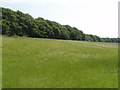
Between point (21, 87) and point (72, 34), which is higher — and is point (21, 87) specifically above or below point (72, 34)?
below

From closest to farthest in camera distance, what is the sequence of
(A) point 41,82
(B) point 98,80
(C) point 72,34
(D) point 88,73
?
(A) point 41,82 → (B) point 98,80 → (D) point 88,73 → (C) point 72,34

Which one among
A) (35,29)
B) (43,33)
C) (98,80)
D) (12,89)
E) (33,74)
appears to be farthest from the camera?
(43,33)

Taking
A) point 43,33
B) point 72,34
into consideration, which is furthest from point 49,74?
point 72,34

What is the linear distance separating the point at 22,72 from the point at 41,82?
11.7ft

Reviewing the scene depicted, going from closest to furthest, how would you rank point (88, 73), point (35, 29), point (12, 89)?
point (12, 89) < point (88, 73) < point (35, 29)

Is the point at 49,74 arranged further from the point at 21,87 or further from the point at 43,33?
the point at 43,33

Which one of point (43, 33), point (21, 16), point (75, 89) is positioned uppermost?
point (21, 16)

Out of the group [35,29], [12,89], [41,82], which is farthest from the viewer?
[35,29]

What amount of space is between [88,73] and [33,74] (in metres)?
5.77

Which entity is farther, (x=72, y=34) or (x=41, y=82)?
(x=72, y=34)

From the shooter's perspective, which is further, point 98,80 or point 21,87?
point 98,80

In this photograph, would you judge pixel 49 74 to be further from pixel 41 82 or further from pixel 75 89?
pixel 75 89

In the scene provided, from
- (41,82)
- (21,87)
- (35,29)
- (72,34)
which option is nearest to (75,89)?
(41,82)

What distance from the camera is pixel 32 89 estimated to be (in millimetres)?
11406
